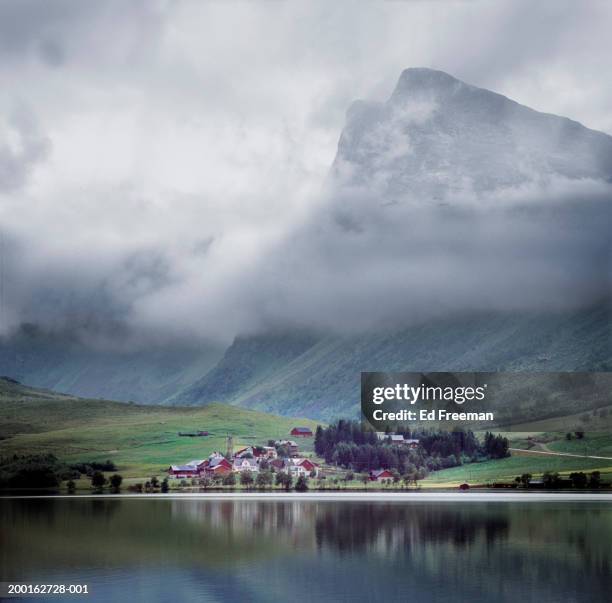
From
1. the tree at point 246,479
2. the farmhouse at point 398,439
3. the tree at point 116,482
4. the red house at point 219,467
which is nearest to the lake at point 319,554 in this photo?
the farmhouse at point 398,439

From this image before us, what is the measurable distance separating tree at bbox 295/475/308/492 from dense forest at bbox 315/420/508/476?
6968 mm

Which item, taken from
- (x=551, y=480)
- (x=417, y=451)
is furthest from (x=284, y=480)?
(x=551, y=480)

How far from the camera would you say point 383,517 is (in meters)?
105

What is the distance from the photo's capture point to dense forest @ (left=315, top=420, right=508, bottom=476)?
504 ft

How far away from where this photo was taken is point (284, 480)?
160 meters

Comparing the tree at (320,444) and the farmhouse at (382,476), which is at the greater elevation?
the tree at (320,444)

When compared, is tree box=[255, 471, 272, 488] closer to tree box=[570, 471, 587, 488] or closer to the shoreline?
the shoreline

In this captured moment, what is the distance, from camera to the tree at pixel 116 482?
16862 centimetres

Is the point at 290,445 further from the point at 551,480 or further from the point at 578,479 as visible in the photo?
the point at 578,479

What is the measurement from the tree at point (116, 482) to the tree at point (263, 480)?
2388 centimetres

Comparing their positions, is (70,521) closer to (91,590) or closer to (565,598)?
(91,590)

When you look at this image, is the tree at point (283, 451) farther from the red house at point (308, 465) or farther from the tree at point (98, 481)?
the tree at point (98, 481)

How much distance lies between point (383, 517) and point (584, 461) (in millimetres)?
76387

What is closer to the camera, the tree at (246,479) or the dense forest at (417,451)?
the dense forest at (417,451)
